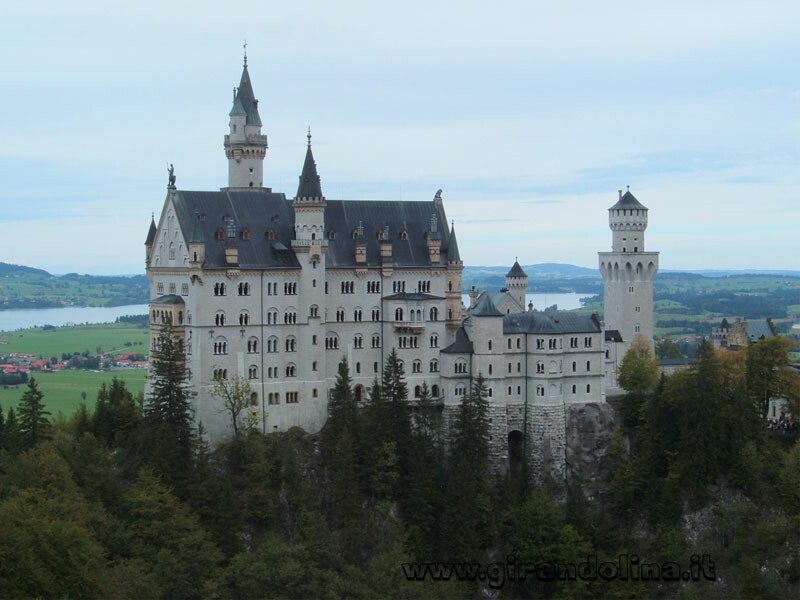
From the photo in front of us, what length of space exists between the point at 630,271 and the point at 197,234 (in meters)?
48.1

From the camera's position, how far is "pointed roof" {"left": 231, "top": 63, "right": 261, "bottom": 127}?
112312 millimetres

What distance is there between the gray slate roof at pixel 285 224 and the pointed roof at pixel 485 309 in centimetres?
631

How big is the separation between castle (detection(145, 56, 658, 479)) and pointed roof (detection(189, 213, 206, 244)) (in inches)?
4.9

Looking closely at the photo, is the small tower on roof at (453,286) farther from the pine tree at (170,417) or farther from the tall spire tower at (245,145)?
the pine tree at (170,417)

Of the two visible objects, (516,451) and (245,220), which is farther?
(516,451)

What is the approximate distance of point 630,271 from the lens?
126812mm


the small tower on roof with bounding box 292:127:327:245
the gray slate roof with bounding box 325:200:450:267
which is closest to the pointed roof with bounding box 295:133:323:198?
the small tower on roof with bounding box 292:127:327:245

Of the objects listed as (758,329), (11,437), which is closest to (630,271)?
(758,329)

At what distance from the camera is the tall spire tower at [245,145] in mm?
111750

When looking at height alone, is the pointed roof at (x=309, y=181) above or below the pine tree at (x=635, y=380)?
above

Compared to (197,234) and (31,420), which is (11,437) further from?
(197,234)

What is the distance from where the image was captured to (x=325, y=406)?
103750 mm

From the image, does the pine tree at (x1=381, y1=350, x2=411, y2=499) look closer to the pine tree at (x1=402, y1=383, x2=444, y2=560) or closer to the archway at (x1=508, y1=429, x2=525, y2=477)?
the pine tree at (x1=402, y1=383, x2=444, y2=560)

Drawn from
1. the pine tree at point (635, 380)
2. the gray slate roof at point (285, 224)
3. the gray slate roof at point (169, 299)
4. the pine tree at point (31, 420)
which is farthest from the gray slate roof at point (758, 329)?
the pine tree at point (31, 420)
